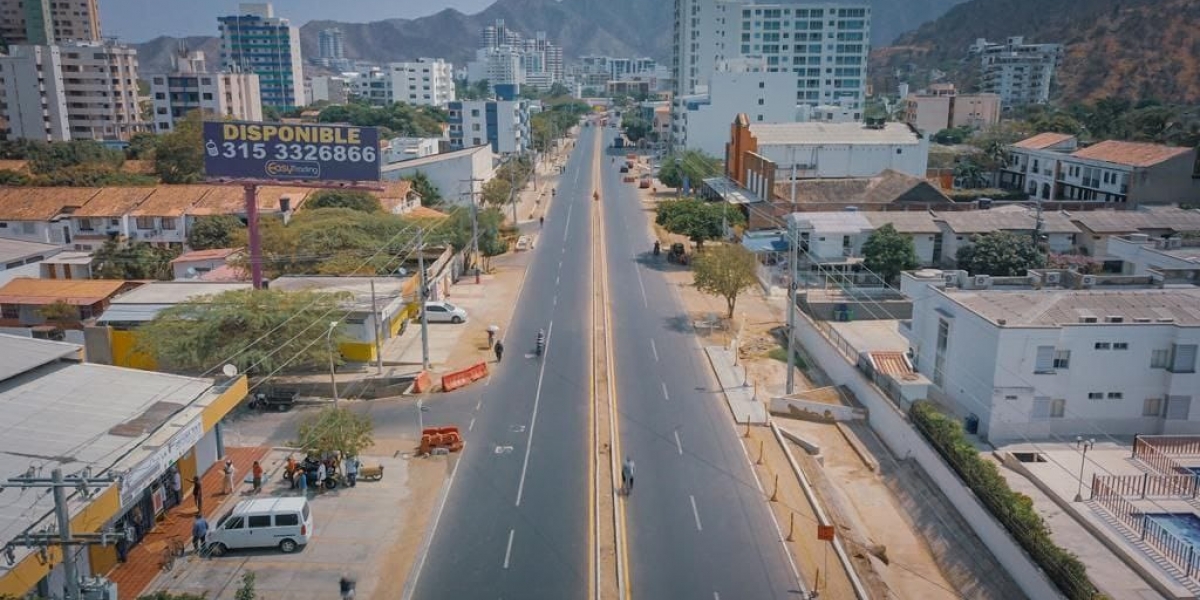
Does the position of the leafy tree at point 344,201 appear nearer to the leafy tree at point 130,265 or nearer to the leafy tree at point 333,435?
the leafy tree at point 130,265

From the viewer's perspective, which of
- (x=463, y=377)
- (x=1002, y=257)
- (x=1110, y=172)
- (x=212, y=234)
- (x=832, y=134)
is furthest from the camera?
(x=832, y=134)

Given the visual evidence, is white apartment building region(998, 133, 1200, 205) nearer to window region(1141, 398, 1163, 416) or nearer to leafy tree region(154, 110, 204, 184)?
window region(1141, 398, 1163, 416)

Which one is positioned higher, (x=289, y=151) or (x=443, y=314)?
(x=289, y=151)

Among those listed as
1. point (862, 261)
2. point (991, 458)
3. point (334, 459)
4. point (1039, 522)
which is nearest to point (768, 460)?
point (991, 458)

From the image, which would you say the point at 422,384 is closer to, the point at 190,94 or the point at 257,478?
the point at 257,478

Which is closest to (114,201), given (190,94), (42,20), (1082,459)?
(1082,459)

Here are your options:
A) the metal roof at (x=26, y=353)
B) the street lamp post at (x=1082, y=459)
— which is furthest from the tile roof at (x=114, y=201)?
the street lamp post at (x=1082, y=459)

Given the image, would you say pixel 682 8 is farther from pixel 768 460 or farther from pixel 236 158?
pixel 768 460
